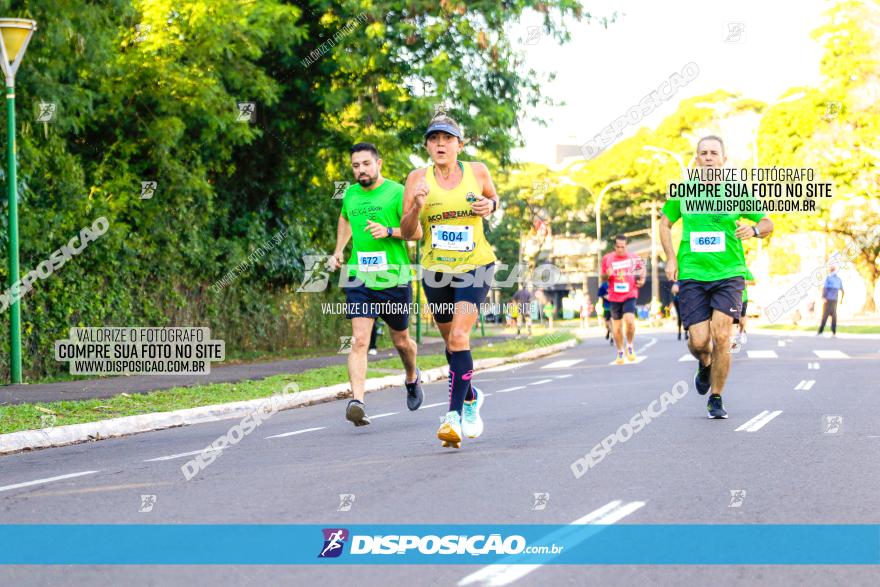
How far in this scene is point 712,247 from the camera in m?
10.3

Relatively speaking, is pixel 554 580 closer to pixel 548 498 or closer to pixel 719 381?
pixel 548 498

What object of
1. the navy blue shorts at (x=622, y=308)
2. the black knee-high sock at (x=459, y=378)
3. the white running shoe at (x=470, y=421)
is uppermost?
the navy blue shorts at (x=622, y=308)

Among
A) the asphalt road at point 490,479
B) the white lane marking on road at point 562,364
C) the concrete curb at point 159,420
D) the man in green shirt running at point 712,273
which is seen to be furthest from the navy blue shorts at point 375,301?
the white lane marking on road at point 562,364

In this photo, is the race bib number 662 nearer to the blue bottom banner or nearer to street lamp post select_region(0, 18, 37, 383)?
the blue bottom banner

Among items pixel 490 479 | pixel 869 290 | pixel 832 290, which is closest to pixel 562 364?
pixel 832 290

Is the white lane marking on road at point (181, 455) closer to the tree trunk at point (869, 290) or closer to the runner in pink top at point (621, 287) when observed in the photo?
the runner in pink top at point (621, 287)

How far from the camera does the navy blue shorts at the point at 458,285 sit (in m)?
8.46

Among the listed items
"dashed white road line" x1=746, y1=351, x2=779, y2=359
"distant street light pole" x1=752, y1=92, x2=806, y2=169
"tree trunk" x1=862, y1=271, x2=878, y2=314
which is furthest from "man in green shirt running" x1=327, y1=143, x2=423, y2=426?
"tree trunk" x1=862, y1=271, x2=878, y2=314

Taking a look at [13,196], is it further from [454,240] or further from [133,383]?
[454,240]

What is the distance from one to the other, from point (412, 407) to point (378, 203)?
6.38ft

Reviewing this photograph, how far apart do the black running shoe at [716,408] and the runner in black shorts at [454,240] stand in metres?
2.97

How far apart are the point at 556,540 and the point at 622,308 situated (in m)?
14.7

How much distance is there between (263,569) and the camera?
5.03 m

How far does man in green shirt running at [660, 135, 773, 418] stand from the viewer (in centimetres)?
1032
